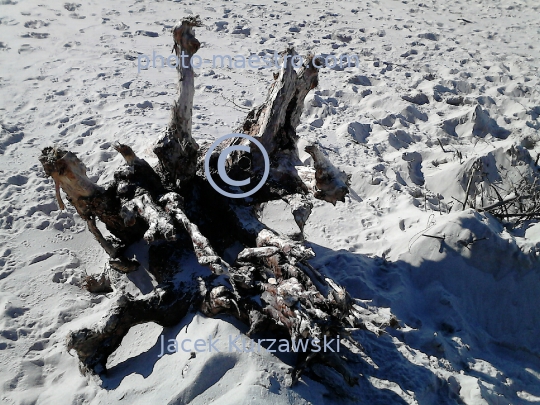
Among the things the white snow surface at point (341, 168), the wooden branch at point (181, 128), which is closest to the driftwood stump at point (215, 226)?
the wooden branch at point (181, 128)

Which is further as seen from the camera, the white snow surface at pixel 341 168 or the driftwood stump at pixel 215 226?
the white snow surface at pixel 341 168

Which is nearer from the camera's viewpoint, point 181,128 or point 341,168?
point 181,128

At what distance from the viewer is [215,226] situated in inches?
123

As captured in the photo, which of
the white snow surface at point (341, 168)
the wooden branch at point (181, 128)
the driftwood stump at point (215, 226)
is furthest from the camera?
the wooden branch at point (181, 128)

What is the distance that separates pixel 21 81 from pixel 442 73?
5.55 metres

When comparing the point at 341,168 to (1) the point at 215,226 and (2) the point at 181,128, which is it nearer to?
(1) the point at 215,226

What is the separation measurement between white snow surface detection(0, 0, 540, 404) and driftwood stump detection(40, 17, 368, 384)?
0.16 meters

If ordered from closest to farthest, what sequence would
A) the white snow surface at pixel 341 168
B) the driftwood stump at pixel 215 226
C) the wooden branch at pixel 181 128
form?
the driftwood stump at pixel 215 226, the white snow surface at pixel 341 168, the wooden branch at pixel 181 128

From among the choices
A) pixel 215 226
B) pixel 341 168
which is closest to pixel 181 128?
pixel 215 226

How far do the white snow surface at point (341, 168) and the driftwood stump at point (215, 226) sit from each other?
155 mm

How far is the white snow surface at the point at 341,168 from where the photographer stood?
2.38 m

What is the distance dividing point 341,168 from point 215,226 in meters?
1.79

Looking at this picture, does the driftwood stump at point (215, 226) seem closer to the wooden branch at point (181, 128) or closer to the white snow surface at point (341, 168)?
the wooden branch at point (181, 128)

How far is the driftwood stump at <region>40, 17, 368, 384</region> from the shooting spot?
2.27m
